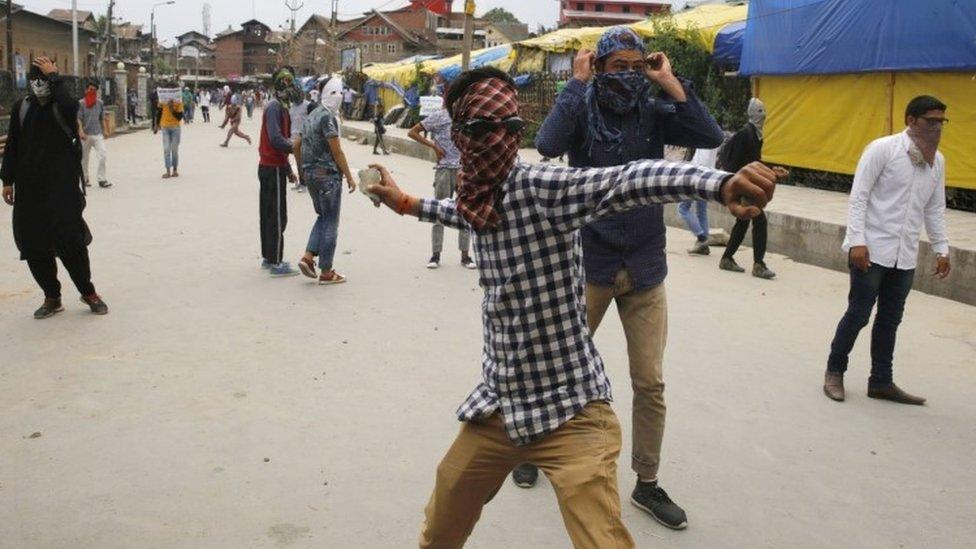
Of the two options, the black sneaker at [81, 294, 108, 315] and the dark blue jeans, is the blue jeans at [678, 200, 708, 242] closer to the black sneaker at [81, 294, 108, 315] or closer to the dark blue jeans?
the dark blue jeans

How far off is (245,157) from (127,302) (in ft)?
54.4

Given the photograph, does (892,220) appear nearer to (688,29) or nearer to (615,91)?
(615,91)

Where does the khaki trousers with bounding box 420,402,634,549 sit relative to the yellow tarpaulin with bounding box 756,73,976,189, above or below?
below

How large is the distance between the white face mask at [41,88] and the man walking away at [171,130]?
939 centimetres

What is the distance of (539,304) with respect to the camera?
2457mm

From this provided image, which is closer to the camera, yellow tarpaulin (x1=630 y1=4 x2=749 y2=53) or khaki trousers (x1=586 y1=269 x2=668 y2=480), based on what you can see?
khaki trousers (x1=586 y1=269 x2=668 y2=480)

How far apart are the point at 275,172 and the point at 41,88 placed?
2.30 m

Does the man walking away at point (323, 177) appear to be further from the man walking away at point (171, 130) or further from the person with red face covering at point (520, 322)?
the man walking away at point (171, 130)

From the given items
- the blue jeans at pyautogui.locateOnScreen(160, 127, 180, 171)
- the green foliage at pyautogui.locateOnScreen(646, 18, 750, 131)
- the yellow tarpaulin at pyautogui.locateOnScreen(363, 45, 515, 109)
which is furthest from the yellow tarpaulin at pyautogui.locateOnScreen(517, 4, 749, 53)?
the blue jeans at pyautogui.locateOnScreen(160, 127, 180, 171)

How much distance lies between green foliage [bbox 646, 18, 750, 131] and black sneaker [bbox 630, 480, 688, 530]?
44.8ft

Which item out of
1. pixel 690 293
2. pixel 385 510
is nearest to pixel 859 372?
pixel 690 293

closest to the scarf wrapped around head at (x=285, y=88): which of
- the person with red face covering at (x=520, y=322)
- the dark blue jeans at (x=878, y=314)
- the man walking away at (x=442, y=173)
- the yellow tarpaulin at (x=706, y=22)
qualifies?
the man walking away at (x=442, y=173)

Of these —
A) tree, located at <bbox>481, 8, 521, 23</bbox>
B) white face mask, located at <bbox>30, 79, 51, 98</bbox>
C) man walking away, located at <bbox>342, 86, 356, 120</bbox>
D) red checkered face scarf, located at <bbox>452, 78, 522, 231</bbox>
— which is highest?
tree, located at <bbox>481, 8, 521, 23</bbox>

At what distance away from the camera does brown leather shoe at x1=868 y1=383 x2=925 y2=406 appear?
514 centimetres
